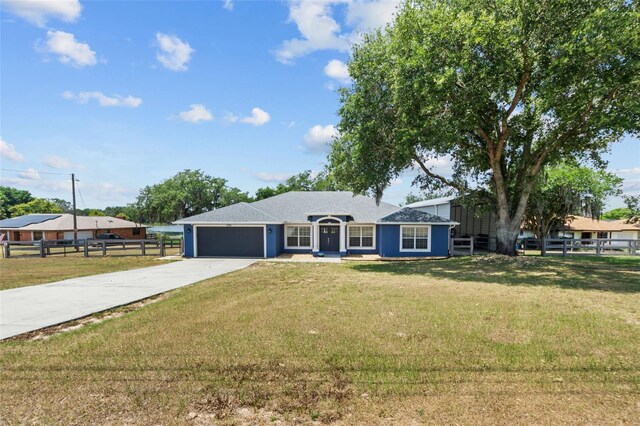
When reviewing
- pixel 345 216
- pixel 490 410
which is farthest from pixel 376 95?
pixel 490 410

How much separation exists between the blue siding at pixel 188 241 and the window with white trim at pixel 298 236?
5973 millimetres

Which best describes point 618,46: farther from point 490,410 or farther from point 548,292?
point 490,410

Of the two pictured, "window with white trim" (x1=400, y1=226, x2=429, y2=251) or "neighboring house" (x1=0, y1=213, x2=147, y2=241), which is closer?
"window with white trim" (x1=400, y1=226, x2=429, y2=251)

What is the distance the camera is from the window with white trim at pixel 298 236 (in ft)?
70.9

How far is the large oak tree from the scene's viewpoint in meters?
11.6

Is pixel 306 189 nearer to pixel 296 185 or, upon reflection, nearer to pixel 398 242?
pixel 296 185

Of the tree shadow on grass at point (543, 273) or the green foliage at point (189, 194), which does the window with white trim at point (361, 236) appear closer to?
the tree shadow on grass at point (543, 273)

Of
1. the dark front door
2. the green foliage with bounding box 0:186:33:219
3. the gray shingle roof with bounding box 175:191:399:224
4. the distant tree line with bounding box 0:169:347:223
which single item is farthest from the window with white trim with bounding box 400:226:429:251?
the green foliage with bounding box 0:186:33:219

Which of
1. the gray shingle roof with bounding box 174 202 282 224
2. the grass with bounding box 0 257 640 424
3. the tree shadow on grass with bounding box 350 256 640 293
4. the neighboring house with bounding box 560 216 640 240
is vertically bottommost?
the tree shadow on grass with bounding box 350 256 640 293

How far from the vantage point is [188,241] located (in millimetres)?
20016

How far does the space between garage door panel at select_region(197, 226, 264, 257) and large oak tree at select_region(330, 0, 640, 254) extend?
7098 mm

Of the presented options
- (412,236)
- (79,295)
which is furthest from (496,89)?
(79,295)

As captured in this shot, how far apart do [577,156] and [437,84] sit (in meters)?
10.5

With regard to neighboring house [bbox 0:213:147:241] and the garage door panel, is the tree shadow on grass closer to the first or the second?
the garage door panel
